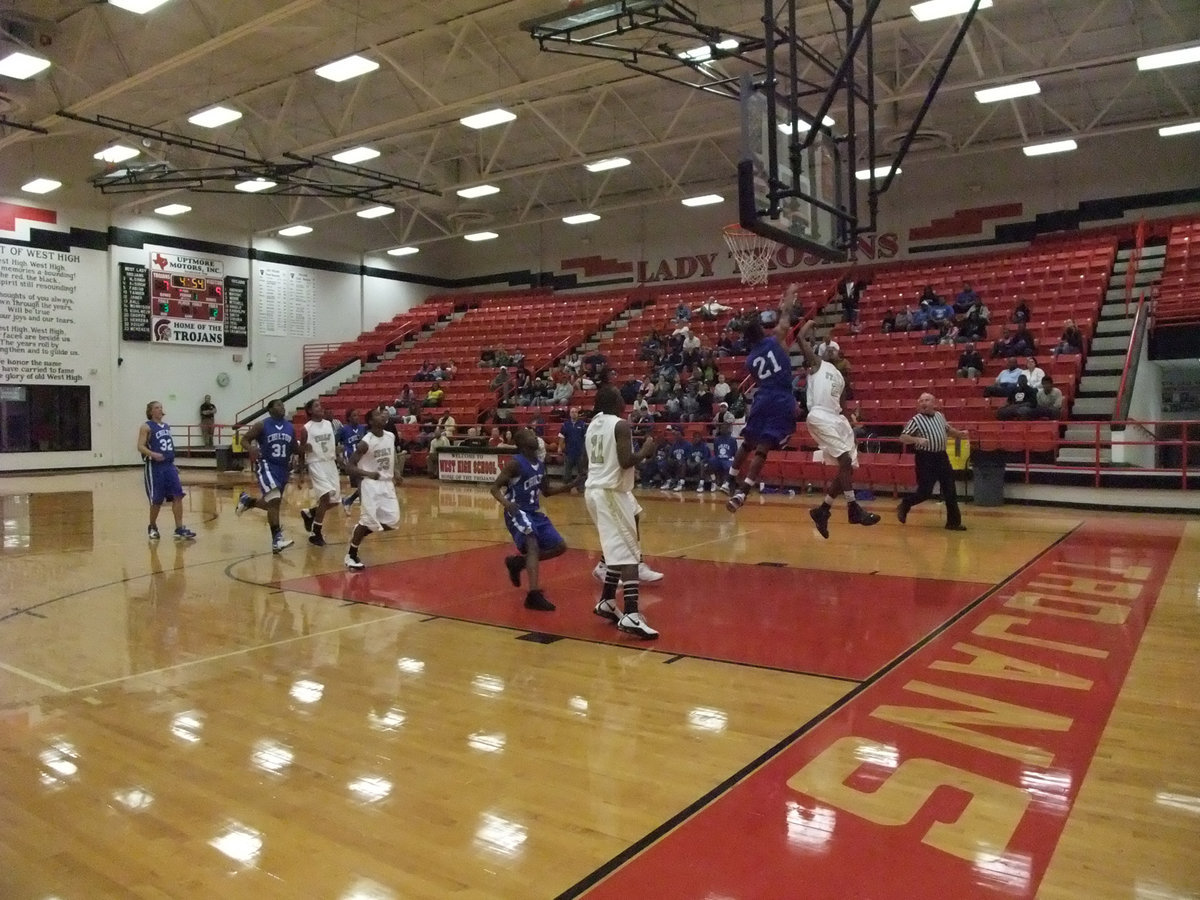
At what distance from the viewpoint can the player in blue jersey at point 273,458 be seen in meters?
9.70

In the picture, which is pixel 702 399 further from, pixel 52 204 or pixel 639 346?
pixel 52 204

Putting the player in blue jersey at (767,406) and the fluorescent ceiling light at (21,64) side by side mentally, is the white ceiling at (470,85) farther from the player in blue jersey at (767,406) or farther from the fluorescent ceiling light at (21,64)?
the player in blue jersey at (767,406)

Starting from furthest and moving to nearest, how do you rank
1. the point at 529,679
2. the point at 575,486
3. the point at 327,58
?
the point at 327,58, the point at 575,486, the point at 529,679

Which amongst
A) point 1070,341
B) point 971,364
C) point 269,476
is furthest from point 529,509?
point 1070,341

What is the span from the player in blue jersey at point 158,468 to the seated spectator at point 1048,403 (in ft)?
40.4

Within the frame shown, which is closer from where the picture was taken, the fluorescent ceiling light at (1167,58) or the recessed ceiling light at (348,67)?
the fluorescent ceiling light at (1167,58)

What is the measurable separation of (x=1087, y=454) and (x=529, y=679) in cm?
1217

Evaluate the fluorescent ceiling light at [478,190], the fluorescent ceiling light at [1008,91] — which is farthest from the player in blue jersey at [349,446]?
the fluorescent ceiling light at [1008,91]

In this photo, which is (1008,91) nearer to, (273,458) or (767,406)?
(767,406)


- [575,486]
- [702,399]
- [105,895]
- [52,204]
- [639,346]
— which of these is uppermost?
[52,204]

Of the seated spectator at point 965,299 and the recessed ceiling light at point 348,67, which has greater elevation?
the recessed ceiling light at point 348,67

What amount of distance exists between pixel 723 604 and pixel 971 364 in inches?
439

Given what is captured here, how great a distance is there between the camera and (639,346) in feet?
73.8

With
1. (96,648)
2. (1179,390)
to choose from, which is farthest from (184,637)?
(1179,390)
